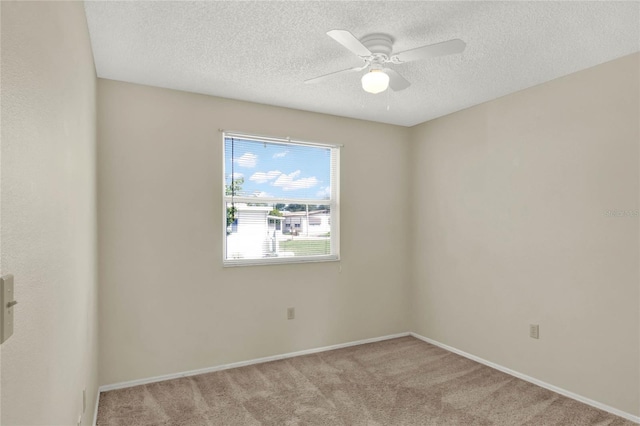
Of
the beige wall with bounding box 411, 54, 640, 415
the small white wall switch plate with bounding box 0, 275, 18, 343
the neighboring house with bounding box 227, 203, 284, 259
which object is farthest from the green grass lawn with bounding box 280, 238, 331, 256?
the small white wall switch plate with bounding box 0, 275, 18, 343

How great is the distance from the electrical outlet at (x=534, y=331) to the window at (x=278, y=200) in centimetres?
197

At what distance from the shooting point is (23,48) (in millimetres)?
902

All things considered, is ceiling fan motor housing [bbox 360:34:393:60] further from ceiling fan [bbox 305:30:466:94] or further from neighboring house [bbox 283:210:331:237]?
neighboring house [bbox 283:210:331:237]

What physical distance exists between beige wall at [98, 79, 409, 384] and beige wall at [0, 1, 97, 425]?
4.46 ft

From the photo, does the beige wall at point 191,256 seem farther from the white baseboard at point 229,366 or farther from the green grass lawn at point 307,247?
the green grass lawn at point 307,247

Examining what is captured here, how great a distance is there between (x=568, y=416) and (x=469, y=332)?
1.22m

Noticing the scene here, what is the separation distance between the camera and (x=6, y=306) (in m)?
0.73

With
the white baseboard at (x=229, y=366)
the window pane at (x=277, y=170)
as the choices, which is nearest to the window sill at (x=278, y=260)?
the window pane at (x=277, y=170)

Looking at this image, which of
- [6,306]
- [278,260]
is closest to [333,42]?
[278,260]

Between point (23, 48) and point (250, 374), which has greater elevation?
point (23, 48)

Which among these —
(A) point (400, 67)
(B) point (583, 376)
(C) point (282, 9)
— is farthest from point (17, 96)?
(B) point (583, 376)

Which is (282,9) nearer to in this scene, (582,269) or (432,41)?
(432,41)

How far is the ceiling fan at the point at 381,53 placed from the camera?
6.64 ft

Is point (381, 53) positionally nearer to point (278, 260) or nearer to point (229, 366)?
point (278, 260)
